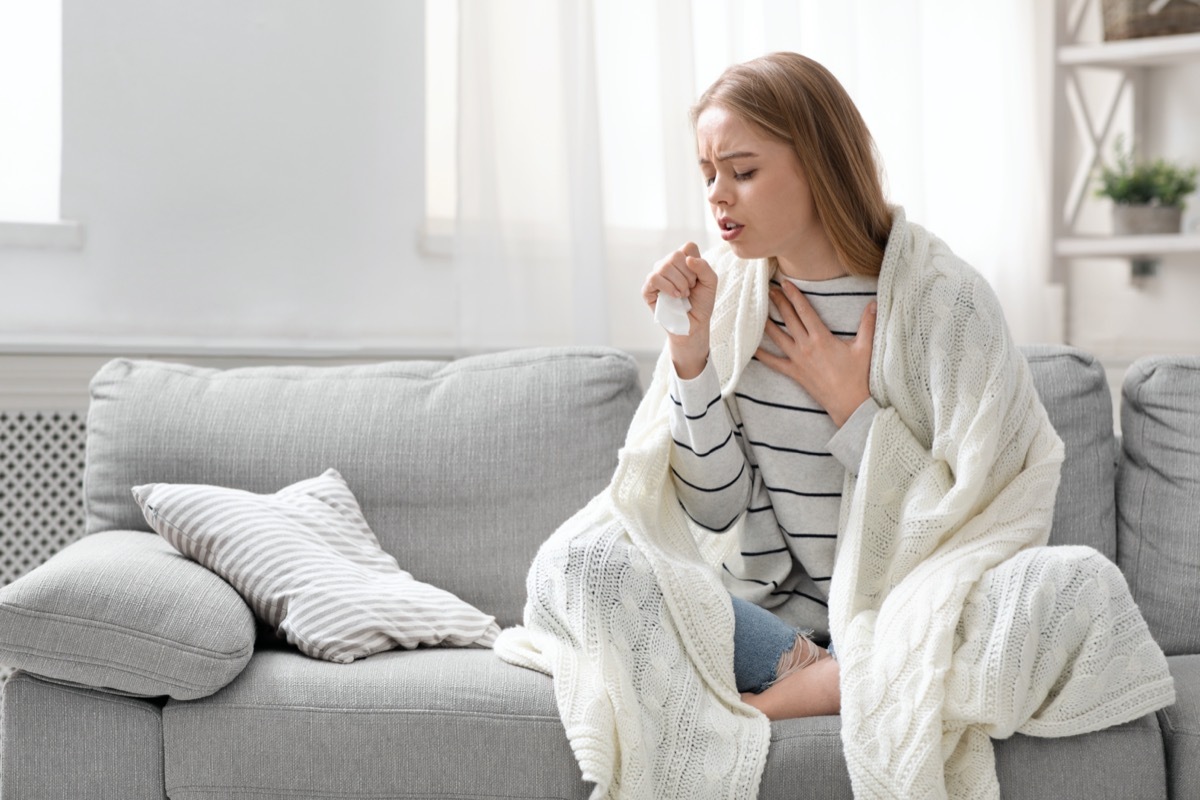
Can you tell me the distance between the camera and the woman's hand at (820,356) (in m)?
1.73

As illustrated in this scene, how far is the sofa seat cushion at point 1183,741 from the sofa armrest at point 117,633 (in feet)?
3.61

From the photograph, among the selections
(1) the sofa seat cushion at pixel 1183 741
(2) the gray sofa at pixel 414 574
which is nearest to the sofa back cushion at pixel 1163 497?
(2) the gray sofa at pixel 414 574

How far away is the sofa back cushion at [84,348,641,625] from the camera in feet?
6.64

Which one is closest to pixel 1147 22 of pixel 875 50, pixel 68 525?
pixel 875 50

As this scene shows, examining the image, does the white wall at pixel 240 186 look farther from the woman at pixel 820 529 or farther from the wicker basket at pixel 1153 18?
the wicker basket at pixel 1153 18

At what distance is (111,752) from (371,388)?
75 centimetres

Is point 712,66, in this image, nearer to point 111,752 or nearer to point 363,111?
point 363,111

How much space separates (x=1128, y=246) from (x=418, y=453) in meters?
1.89

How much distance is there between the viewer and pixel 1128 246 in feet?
10.1

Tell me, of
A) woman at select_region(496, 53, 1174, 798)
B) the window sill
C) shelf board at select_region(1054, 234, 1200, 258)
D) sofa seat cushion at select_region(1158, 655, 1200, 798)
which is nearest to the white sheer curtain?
shelf board at select_region(1054, 234, 1200, 258)

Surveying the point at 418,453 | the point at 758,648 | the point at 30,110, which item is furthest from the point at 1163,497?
the point at 30,110

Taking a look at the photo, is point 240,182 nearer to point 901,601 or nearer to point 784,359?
point 784,359

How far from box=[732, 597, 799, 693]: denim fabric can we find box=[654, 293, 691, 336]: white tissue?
35cm

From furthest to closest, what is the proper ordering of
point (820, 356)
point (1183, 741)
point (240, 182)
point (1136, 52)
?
point (1136, 52) → point (240, 182) → point (820, 356) → point (1183, 741)
